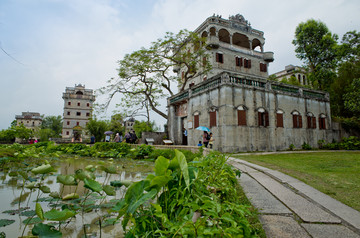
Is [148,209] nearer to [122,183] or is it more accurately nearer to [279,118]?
[122,183]

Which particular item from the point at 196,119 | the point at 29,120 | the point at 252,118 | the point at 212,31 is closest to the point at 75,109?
the point at 29,120

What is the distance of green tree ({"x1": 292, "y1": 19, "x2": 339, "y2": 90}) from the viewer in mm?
21234

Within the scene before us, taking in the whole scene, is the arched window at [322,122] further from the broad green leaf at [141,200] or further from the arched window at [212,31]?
the broad green leaf at [141,200]

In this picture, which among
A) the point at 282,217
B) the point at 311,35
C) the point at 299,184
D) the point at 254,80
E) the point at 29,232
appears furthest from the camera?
the point at 311,35

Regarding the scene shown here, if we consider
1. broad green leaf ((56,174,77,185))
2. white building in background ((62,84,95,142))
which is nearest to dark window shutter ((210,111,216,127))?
broad green leaf ((56,174,77,185))

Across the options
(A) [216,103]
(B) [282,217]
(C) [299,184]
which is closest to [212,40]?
(A) [216,103]

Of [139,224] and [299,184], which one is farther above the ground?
[139,224]

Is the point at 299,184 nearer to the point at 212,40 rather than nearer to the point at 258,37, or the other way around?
the point at 212,40

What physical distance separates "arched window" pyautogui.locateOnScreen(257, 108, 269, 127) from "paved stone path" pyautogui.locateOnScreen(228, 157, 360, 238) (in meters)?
10.8

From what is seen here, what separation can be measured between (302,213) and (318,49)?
1031 inches

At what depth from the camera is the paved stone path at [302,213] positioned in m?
1.88

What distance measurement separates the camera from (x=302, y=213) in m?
2.33

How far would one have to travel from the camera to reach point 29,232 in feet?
6.75

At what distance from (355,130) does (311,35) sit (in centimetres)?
1177
